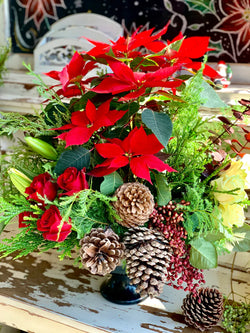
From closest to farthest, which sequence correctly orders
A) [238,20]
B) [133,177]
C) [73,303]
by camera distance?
[133,177], [73,303], [238,20]

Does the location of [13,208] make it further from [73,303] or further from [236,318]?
[236,318]

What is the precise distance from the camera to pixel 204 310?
58 cm

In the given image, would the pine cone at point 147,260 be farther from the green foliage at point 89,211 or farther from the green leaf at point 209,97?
the green leaf at point 209,97

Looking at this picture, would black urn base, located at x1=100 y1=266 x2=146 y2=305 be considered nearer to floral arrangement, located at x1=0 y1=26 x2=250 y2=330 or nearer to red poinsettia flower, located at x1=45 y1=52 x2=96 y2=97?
floral arrangement, located at x1=0 y1=26 x2=250 y2=330

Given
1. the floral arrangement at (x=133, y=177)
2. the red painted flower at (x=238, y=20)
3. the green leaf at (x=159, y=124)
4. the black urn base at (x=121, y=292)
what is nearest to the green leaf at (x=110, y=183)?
the floral arrangement at (x=133, y=177)

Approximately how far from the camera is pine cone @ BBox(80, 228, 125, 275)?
479mm

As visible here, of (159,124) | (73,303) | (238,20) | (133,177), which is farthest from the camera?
(238,20)

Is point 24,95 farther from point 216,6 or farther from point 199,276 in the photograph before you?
point 199,276

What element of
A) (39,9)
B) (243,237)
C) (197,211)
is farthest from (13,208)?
(39,9)

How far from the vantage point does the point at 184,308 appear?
0.61 m

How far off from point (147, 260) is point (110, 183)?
0.12 m

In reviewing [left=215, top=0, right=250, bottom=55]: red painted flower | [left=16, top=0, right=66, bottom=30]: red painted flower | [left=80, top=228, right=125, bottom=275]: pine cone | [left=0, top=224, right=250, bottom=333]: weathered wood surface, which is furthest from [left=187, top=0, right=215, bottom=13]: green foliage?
[left=80, top=228, right=125, bottom=275]: pine cone

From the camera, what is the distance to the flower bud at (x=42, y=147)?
1.64ft

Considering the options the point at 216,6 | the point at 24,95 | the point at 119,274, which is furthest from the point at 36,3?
the point at 119,274
